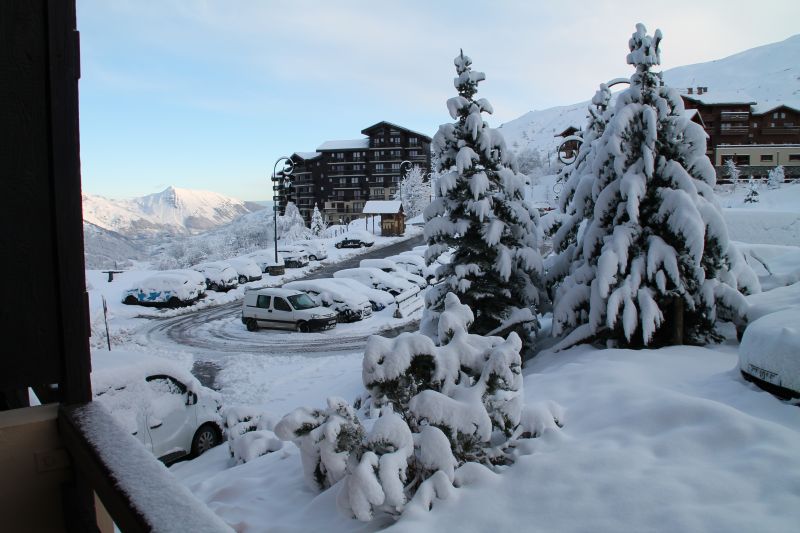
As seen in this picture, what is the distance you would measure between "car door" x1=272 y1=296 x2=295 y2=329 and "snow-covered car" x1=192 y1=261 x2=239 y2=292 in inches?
423

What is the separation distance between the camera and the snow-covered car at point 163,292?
2602 centimetres

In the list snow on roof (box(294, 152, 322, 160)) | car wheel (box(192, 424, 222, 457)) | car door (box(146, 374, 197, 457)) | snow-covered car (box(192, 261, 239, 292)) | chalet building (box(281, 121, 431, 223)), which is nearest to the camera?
car door (box(146, 374, 197, 457))

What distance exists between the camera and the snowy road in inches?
708

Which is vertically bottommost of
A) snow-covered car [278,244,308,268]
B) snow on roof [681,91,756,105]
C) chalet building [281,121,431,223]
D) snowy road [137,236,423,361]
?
snowy road [137,236,423,361]

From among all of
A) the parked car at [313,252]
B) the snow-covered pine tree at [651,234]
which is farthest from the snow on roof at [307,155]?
the snow-covered pine tree at [651,234]

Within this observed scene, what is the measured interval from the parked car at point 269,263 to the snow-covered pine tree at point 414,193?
38823mm

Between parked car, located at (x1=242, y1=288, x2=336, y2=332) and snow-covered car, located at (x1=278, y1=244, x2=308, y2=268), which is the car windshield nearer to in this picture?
parked car, located at (x1=242, y1=288, x2=336, y2=332)

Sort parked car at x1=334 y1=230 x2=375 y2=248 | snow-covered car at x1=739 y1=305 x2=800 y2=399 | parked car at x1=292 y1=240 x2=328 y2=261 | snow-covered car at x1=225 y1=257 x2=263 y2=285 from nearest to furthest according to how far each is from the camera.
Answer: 1. snow-covered car at x1=739 y1=305 x2=800 y2=399
2. snow-covered car at x1=225 y1=257 x2=263 y2=285
3. parked car at x1=292 y1=240 x2=328 y2=261
4. parked car at x1=334 y1=230 x2=375 y2=248

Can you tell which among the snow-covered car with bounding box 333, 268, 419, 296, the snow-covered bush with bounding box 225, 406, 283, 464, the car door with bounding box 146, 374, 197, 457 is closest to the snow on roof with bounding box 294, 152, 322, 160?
the snow-covered car with bounding box 333, 268, 419, 296

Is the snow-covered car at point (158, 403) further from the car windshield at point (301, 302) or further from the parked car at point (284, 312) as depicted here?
the car windshield at point (301, 302)

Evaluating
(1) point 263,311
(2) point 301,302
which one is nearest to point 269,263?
(1) point 263,311

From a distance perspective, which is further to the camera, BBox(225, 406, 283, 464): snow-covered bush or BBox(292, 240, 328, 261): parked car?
BBox(292, 240, 328, 261): parked car

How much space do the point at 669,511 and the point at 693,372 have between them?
4.57 m

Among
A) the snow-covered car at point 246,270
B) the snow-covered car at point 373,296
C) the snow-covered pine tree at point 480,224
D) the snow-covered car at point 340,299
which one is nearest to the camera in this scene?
the snow-covered pine tree at point 480,224
